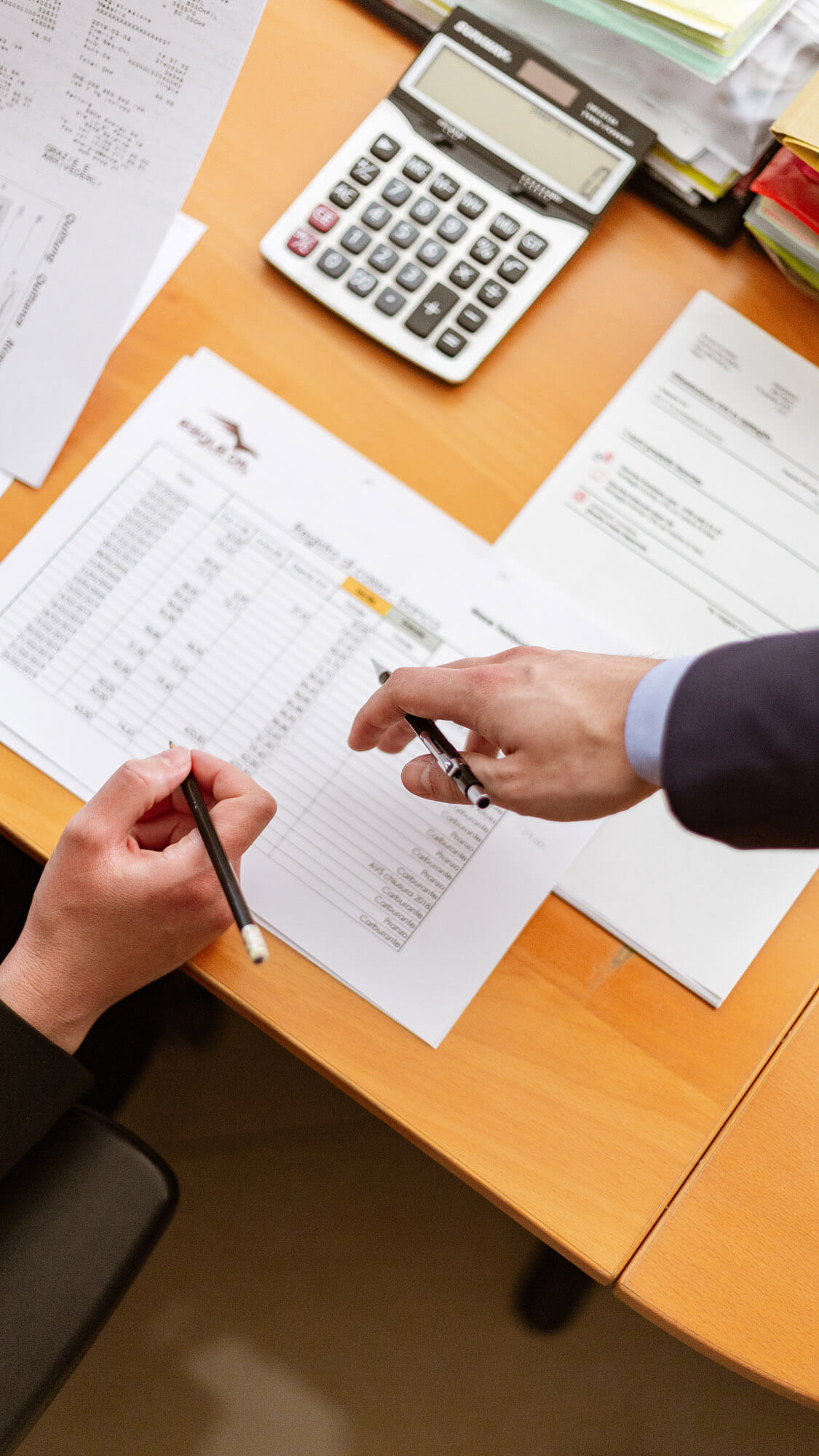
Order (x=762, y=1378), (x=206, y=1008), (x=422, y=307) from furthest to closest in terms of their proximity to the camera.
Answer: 1. (x=206, y=1008)
2. (x=422, y=307)
3. (x=762, y=1378)

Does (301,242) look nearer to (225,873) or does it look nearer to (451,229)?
(451,229)

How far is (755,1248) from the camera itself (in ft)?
1.88

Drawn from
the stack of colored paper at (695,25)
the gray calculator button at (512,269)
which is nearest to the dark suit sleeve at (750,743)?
the gray calculator button at (512,269)

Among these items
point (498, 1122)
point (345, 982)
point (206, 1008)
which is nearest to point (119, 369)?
point (345, 982)

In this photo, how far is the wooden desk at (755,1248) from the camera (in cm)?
55

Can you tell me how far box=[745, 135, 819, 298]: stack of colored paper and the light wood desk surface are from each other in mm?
17

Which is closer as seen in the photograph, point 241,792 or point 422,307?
point 241,792

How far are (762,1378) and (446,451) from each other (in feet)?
1.98

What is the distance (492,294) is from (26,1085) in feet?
1.92

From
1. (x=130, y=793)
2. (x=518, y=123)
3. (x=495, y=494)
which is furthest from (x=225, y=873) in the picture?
(x=518, y=123)

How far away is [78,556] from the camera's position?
62 cm

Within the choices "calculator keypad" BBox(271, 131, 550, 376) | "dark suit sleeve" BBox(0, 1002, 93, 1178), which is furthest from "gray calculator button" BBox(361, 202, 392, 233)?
"dark suit sleeve" BBox(0, 1002, 93, 1178)

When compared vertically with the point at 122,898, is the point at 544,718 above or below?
above

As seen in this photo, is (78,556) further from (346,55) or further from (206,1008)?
(206,1008)
